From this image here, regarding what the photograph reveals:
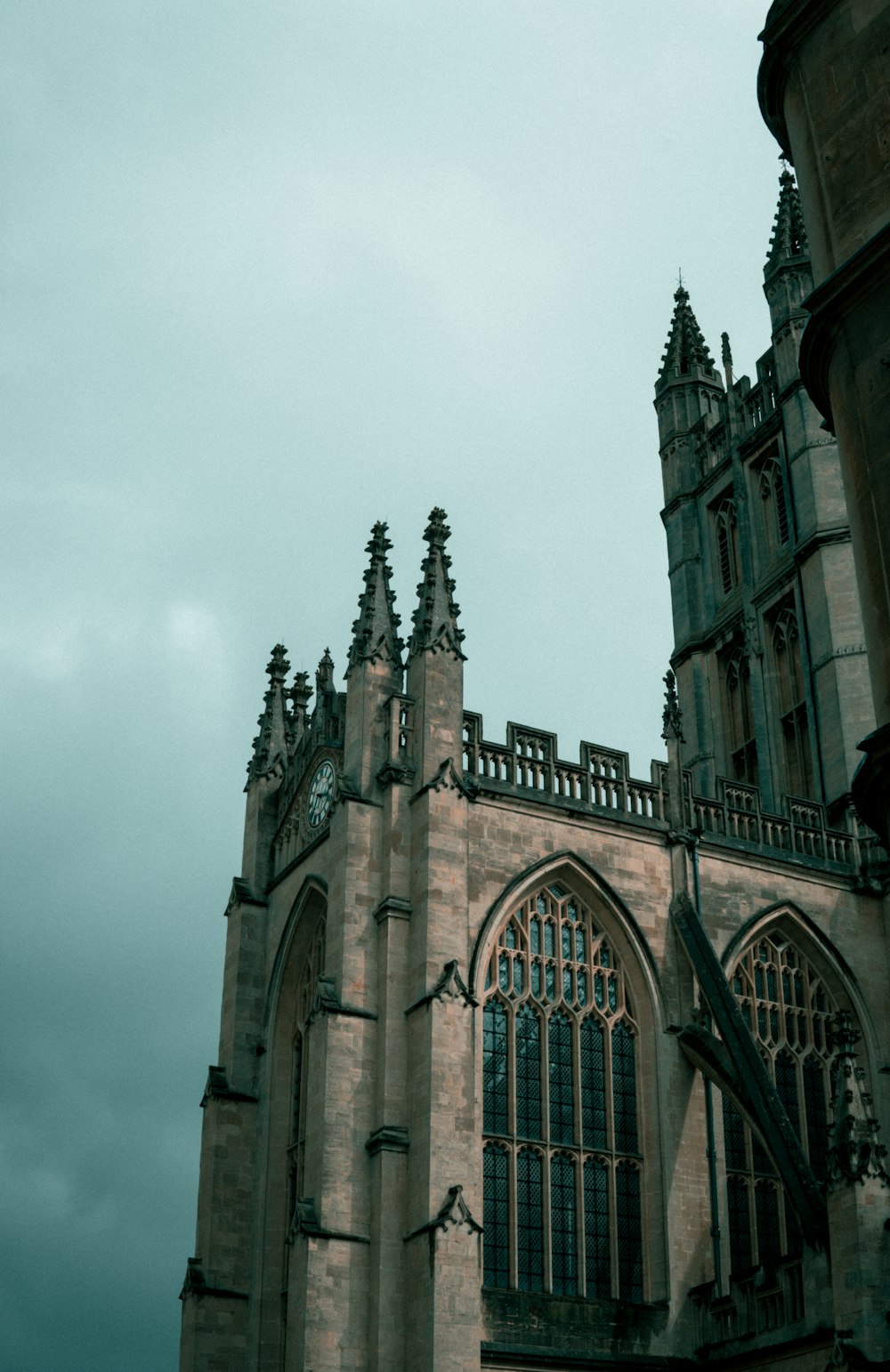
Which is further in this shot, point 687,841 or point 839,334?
point 687,841

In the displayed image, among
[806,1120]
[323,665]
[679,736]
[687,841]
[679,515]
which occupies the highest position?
[679,515]

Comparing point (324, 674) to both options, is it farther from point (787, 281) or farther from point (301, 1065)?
point (787, 281)

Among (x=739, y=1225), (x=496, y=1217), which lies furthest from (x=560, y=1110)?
(x=739, y=1225)

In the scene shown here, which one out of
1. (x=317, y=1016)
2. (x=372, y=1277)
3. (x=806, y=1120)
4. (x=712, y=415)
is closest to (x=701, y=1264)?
(x=806, y=1120)

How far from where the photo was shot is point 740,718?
40.2m

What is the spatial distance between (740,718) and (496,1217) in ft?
59.6

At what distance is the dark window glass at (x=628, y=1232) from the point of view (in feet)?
83.3

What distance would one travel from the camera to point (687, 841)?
28.8 m

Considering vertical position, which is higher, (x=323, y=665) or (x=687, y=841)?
(x=323, y=665)

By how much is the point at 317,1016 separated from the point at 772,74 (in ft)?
49.1

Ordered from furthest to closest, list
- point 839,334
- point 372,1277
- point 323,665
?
point 323,665
point 372,1277
point 839,334

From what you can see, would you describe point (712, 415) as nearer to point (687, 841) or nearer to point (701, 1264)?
point (687, 841)

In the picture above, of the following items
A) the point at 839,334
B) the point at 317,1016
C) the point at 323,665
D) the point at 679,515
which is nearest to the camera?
the point at 839,334

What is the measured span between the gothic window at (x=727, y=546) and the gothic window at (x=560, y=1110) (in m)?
16.2
